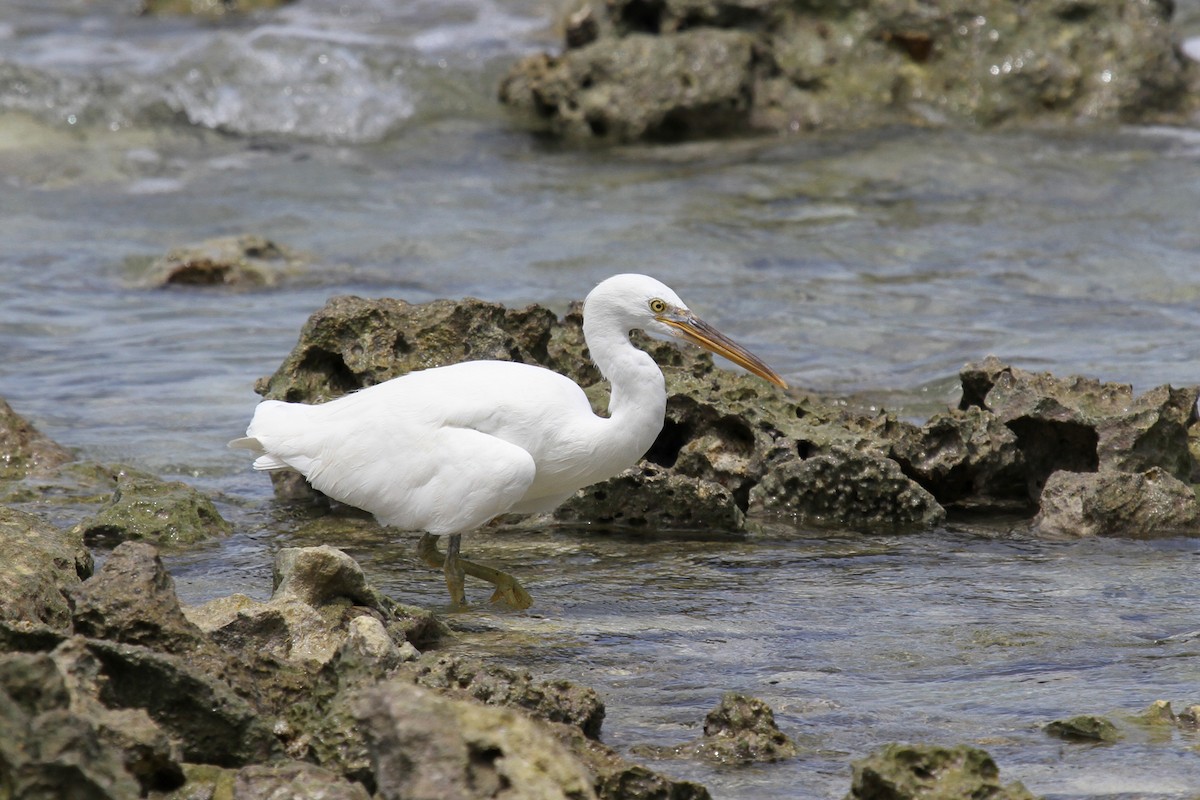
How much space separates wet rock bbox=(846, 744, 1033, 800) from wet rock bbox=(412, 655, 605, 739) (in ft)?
2.80

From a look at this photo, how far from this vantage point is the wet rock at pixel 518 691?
13.8 ft

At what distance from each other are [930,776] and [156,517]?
421 cm

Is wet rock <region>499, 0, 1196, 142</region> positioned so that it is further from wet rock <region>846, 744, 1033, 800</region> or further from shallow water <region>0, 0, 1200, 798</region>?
wet rock <region>846, 744, 1033, 800</region>

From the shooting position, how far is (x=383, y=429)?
624 centimetres

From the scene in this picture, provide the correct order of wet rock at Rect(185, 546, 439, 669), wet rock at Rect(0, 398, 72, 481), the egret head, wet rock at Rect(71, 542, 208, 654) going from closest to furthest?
1. wet rock at Rect(71, 542, 208, 654)
2. wet rock at Rect(185, 546, 439, 669)
3. the egret head
4. wet rock at Rect(0, 398, 72, 481)

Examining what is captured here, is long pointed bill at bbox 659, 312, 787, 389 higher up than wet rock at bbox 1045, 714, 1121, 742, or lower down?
higher up

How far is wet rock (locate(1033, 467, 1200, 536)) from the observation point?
671 centimetres

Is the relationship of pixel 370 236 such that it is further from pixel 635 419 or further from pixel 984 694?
pixel 984 694

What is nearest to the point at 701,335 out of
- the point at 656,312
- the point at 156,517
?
the point at 656,312

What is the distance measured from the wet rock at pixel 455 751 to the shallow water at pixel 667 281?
904 mm

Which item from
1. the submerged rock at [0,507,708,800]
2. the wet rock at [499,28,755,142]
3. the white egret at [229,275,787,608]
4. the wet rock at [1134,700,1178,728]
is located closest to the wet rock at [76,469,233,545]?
the white egret at [229,275,787,608]

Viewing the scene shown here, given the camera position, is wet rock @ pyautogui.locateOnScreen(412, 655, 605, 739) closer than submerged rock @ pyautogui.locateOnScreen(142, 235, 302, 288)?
Yes

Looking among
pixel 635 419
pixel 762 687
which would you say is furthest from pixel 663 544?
pixel 762 687

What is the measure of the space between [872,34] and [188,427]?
971 centimetres
